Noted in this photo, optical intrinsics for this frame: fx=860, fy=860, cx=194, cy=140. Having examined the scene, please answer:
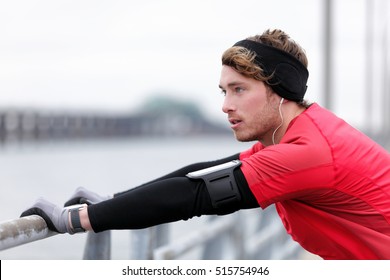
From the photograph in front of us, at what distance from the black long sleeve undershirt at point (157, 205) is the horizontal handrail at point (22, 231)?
205 mm

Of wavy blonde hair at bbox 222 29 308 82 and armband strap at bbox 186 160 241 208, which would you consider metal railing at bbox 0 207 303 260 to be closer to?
armband strap at bbox 186 160 241 208

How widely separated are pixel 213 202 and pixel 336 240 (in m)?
0.60

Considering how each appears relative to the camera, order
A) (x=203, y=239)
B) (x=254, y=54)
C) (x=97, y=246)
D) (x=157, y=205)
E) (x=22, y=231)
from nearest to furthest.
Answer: (x=22, y=231) < (x=157, y=205) < (x=254, y=54) < (x=97, y=246) < (x=203, y=239)

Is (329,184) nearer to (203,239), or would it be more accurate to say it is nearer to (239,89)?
(239,89)

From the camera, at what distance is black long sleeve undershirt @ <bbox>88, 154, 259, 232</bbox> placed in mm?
3404

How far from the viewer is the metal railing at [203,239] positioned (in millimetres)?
3205

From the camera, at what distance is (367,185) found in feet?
11.7

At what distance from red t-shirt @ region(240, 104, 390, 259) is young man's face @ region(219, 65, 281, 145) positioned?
0.12 m

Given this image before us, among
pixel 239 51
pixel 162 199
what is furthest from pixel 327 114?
pixel 162 199

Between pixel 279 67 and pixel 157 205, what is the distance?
831 millimetres

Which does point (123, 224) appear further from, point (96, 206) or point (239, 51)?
point (239, 51)

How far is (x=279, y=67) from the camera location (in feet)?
12.2

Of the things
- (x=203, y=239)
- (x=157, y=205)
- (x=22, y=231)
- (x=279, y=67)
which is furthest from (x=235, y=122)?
(x=203, y=239)

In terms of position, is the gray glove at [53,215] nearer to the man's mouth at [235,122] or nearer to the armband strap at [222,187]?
the armband strap at [222,187]
